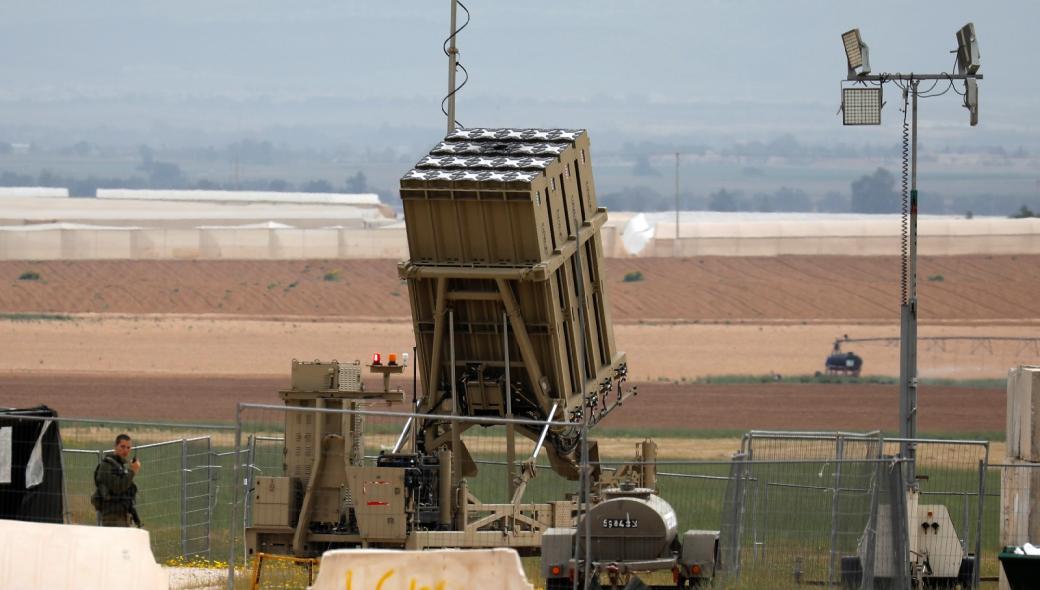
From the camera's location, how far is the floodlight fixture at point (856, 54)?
21.6 m

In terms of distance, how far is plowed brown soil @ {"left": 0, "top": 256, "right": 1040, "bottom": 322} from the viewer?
87.1m

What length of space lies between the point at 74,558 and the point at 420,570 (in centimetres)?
279

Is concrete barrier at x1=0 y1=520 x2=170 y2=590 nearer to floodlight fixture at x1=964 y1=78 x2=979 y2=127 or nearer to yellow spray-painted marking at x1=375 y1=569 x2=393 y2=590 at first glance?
yellow spray-painted marking at x1=375 y1=569 x2=393 y2=590

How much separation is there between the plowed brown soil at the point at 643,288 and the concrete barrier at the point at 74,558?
70085 millimetres

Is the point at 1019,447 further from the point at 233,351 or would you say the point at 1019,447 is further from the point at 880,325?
the point at 880,325

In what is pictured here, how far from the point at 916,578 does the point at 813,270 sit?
8934 centimetres

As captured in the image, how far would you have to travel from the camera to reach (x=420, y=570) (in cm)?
1391

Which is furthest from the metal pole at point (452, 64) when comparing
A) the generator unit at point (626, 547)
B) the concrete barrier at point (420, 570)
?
the concrete barrier at point (420, 570)

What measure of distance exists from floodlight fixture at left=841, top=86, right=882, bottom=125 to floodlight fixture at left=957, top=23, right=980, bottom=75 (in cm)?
108

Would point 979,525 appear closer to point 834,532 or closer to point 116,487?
point 834,532

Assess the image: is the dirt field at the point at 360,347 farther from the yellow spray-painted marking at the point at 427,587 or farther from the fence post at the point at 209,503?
the yellow spray-painted marking at the point at 427,587

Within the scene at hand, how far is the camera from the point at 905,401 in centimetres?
2044

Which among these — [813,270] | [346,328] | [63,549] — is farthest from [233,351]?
[63,549]

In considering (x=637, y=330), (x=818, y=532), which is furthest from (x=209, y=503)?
(x=637, y=330)
